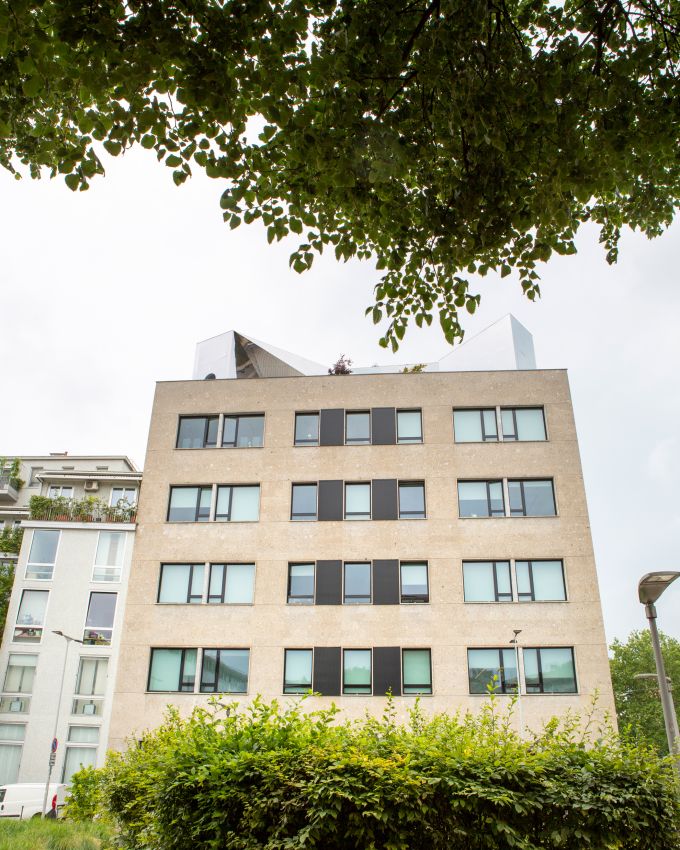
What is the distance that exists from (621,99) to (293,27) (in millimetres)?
3002

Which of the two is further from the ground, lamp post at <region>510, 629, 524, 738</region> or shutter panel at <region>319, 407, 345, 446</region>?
shutter panel at <region>319, 407, 345, 446</region>

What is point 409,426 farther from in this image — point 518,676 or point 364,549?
point 518,676

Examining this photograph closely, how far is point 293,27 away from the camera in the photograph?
18.5ft

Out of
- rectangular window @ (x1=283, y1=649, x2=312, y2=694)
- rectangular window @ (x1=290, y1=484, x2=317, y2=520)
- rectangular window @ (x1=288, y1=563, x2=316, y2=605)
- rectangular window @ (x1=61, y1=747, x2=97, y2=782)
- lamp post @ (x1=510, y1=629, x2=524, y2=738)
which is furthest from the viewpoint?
rectangular window @ (x1=61, y1=747, x2=97, y2=782)

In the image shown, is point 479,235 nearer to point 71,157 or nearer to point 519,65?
point 519,65

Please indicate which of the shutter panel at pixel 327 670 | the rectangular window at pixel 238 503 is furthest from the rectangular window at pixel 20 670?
the shutter panel at pixel 327 670

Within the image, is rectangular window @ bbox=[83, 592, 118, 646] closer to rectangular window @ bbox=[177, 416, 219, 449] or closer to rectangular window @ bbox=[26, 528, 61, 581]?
rectangular window @ bbox=[26, 528, 61, 581]

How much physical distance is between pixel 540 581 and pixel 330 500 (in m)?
7.59

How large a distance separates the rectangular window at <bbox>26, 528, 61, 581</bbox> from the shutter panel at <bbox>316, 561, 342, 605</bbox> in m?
15.5

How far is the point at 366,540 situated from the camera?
80.9 feet

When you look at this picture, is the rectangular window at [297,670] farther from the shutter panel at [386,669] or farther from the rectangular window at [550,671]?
the rectangular window at [550,671]

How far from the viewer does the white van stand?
82.3ft

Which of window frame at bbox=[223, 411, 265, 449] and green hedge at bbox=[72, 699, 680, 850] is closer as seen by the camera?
green hedge at bbox=[72, 699, 680, 850]

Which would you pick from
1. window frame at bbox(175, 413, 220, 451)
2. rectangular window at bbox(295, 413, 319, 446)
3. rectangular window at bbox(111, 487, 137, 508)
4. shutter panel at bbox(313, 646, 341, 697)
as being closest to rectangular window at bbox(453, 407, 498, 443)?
rectangular window at bbox(295, 413, 319, 446)
